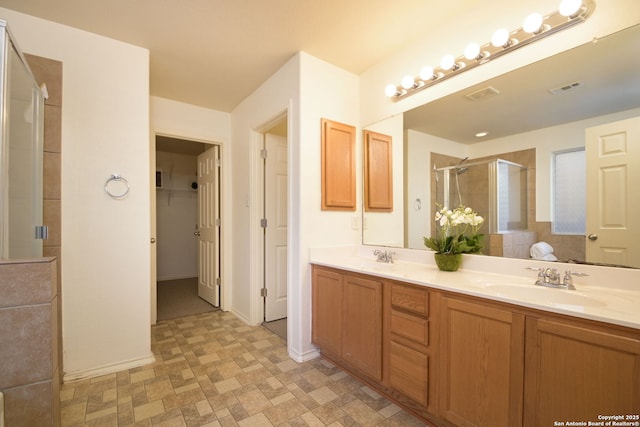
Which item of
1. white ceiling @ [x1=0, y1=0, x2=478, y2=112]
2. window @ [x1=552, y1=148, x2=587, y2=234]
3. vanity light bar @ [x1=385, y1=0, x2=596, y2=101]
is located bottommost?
window @ [x1=552, y1=148, x2=587, y2=234]

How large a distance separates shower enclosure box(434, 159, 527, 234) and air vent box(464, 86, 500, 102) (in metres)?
0.39

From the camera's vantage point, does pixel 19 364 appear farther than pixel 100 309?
No

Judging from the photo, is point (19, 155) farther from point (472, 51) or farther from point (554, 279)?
point (554, 279)

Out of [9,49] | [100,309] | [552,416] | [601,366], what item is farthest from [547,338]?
[100,309]

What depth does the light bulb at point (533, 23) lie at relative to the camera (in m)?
1.39

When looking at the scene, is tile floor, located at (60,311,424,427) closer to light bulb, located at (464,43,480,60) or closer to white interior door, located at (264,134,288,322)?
white interior door, located at (264,134,288,322)

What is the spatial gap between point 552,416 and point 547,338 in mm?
279

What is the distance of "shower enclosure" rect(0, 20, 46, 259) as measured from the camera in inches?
45.4

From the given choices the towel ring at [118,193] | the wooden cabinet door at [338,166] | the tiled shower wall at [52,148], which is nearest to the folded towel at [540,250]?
the wooden cabinet door at [338,166]

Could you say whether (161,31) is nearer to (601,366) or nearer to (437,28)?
(437,28)

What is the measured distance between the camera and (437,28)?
189 cm

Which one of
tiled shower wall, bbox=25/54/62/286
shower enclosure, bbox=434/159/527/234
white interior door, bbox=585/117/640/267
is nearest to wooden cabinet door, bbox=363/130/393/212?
shower enclosure, bbox=434/159/527/234

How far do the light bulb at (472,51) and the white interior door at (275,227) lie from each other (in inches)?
76.1

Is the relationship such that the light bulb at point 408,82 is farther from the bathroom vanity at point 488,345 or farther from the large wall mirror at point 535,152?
the bathroom vanity at point 488,345
